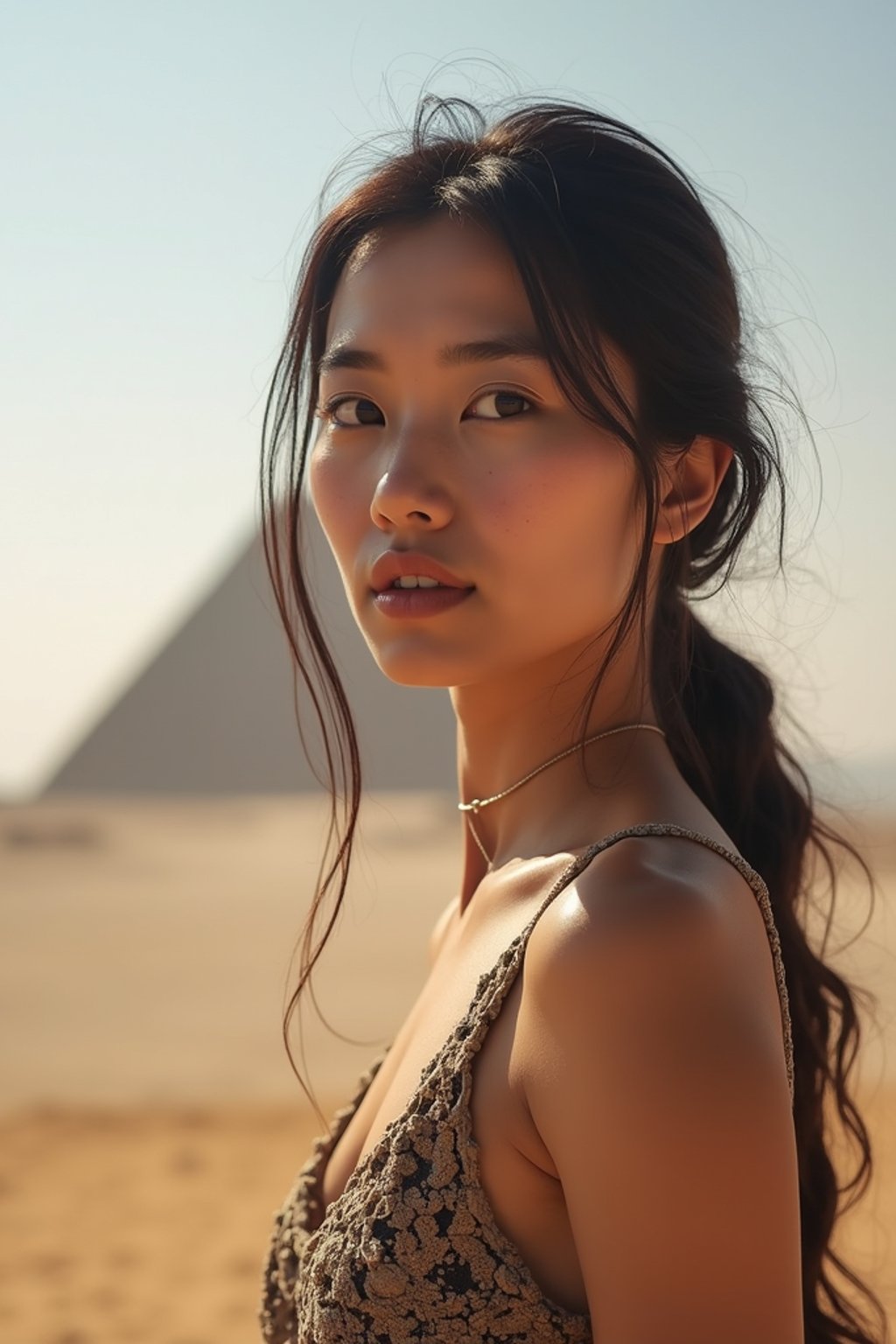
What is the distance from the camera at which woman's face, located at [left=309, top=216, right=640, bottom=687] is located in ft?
5.05

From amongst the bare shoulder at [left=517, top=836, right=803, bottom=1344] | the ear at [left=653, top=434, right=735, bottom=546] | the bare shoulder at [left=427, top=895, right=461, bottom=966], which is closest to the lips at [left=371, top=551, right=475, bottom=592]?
the ear at [left=653, top=434, right=735, bottom=546]

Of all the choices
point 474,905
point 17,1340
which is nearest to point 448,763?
point 17,1340

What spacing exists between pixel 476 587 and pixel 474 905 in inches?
17.5

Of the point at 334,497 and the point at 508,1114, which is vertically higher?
the point at 334,497

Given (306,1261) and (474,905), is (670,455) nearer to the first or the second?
(474,905)

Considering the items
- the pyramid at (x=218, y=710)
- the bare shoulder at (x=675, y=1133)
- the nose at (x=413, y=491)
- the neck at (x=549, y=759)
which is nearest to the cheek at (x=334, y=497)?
the nose at (x=413, y=491)

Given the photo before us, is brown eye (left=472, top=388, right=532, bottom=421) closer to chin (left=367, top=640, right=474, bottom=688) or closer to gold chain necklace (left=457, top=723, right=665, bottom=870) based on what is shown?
chin (left=367, top=640, right=474, bottom=688)

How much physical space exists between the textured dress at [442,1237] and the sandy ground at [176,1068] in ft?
1.70

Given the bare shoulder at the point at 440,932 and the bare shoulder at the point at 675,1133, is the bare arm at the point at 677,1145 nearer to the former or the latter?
the bare shoulder at the point at 675,1133

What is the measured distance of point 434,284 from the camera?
159 cm

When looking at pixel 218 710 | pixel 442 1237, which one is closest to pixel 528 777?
pixel 442 1237

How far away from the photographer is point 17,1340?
568cm

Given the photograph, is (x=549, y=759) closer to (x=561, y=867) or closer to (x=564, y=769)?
(x=564, y=769)

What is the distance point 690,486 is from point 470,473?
0.35 meters
